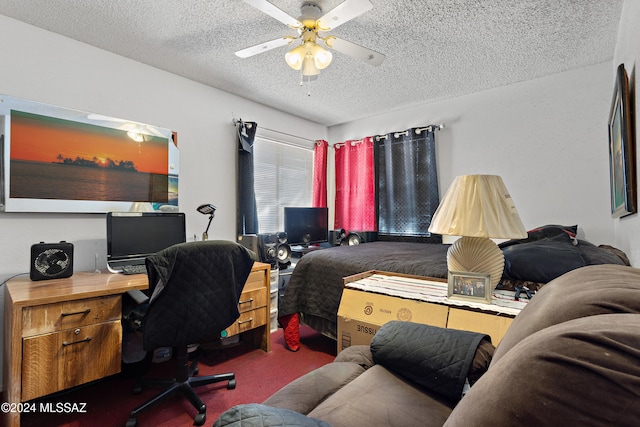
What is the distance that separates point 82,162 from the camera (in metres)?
2.33

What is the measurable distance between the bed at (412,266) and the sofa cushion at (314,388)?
1062 mm

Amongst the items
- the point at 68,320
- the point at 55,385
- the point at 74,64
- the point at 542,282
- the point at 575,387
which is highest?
the point at 74,64

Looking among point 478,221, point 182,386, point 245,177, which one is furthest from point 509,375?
point 245,177

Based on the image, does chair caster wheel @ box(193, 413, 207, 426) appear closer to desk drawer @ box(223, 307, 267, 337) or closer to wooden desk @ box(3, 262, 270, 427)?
wooden desk @ box(3, 262, 270, 427)

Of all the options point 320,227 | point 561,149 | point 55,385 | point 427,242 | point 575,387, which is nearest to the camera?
point 575,387

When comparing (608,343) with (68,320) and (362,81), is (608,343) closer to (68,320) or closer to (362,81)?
(68,320)

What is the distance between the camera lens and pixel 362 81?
123 inches

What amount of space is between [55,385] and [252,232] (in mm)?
2128

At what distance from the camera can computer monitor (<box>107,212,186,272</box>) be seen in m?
2.24

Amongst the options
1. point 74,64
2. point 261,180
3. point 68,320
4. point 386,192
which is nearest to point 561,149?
point 386,192

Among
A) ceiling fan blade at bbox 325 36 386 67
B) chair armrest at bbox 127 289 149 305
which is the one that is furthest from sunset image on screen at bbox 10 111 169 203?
ceiling fan blade at bbox 325 36 386 67

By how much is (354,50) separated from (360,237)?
2521 millimetres

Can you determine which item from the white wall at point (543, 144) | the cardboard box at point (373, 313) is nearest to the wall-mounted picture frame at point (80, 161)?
the cardboard box at point (373, 313)

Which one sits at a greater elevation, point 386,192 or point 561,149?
point 561,149
